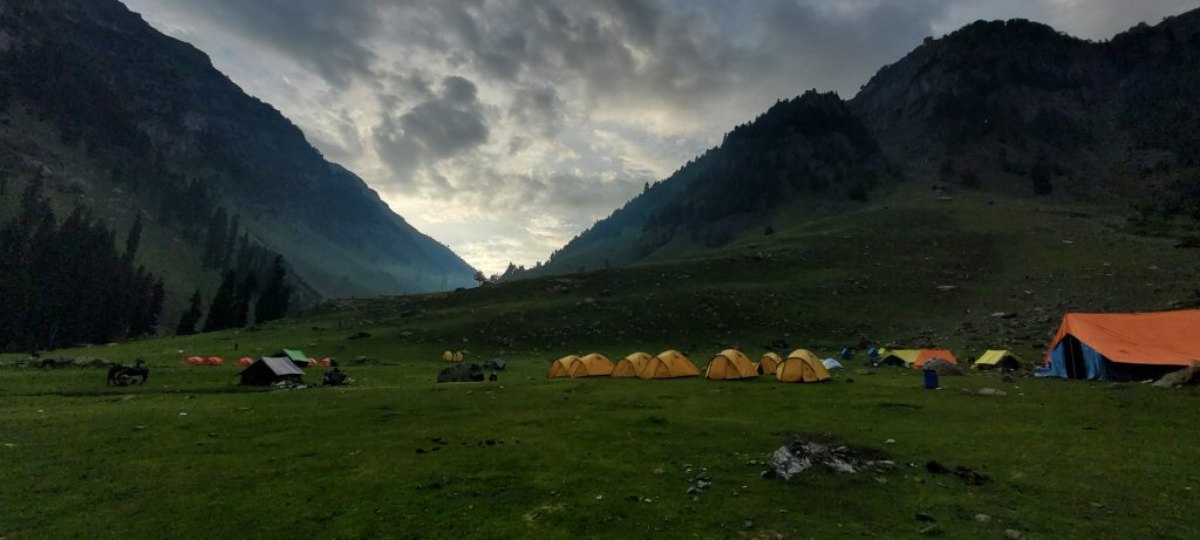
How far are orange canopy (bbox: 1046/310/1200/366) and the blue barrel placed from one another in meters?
10.8

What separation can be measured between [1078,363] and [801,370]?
18.1 m

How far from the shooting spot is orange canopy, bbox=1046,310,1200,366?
35281mm

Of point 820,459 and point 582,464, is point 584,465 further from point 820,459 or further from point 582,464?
point 820,459

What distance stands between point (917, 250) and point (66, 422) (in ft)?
419

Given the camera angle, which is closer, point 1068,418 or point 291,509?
point 291,509

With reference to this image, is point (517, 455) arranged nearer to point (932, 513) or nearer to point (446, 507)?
point (446, 507)

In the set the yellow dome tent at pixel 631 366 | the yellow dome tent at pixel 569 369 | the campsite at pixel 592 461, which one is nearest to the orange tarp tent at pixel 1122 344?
the campsite at pixel 592 461

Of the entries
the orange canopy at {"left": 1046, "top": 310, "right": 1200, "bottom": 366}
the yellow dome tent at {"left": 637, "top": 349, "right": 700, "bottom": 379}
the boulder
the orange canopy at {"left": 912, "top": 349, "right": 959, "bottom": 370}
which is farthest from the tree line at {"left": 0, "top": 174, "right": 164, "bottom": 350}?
the orange canopy at {"left": 1046, "top": 310, "right": 1200, "bottom": 366}

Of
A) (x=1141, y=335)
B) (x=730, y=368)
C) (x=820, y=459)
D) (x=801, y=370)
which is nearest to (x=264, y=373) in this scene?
(x=730, y=368)

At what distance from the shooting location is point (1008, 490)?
1722cm

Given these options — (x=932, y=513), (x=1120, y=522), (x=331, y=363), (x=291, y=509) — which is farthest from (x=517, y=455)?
(x=331, y=363)

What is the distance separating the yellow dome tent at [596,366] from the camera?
47.4 meters

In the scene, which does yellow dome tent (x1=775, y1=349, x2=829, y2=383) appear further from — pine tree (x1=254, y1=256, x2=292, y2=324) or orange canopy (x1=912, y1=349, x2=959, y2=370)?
pine tree (x1=254, y1=256, x2=292, y2=324)

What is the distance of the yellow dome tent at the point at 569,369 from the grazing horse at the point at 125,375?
1139 inches
